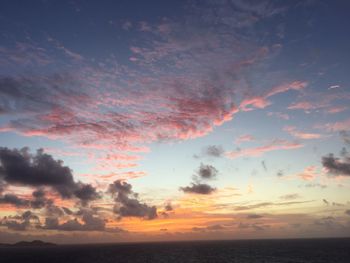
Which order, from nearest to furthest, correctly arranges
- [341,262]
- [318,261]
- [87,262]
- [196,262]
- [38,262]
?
[341,262] → [318,261] → [196,262] → [87,262] → [38,262]

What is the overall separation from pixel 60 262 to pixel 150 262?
144 feet

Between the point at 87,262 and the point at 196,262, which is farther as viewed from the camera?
the point at 87,262

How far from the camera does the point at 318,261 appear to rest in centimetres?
11875

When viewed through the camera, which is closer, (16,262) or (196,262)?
(196,262)

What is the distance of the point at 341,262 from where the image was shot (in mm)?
111562

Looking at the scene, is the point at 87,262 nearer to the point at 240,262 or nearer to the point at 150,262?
the point at 150,262

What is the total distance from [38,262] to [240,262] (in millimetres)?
95274

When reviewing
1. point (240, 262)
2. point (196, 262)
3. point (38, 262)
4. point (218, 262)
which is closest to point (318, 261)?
point (240, 262)

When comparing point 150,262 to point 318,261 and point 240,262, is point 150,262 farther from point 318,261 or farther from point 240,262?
point 318,261

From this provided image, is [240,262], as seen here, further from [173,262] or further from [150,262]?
[150,262]

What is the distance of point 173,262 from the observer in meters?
132

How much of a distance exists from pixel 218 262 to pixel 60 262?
2893 inches

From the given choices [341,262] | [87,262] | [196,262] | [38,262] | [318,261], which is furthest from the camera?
[38,262]

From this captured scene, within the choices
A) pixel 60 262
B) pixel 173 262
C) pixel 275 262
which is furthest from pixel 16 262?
pixel 275 262
